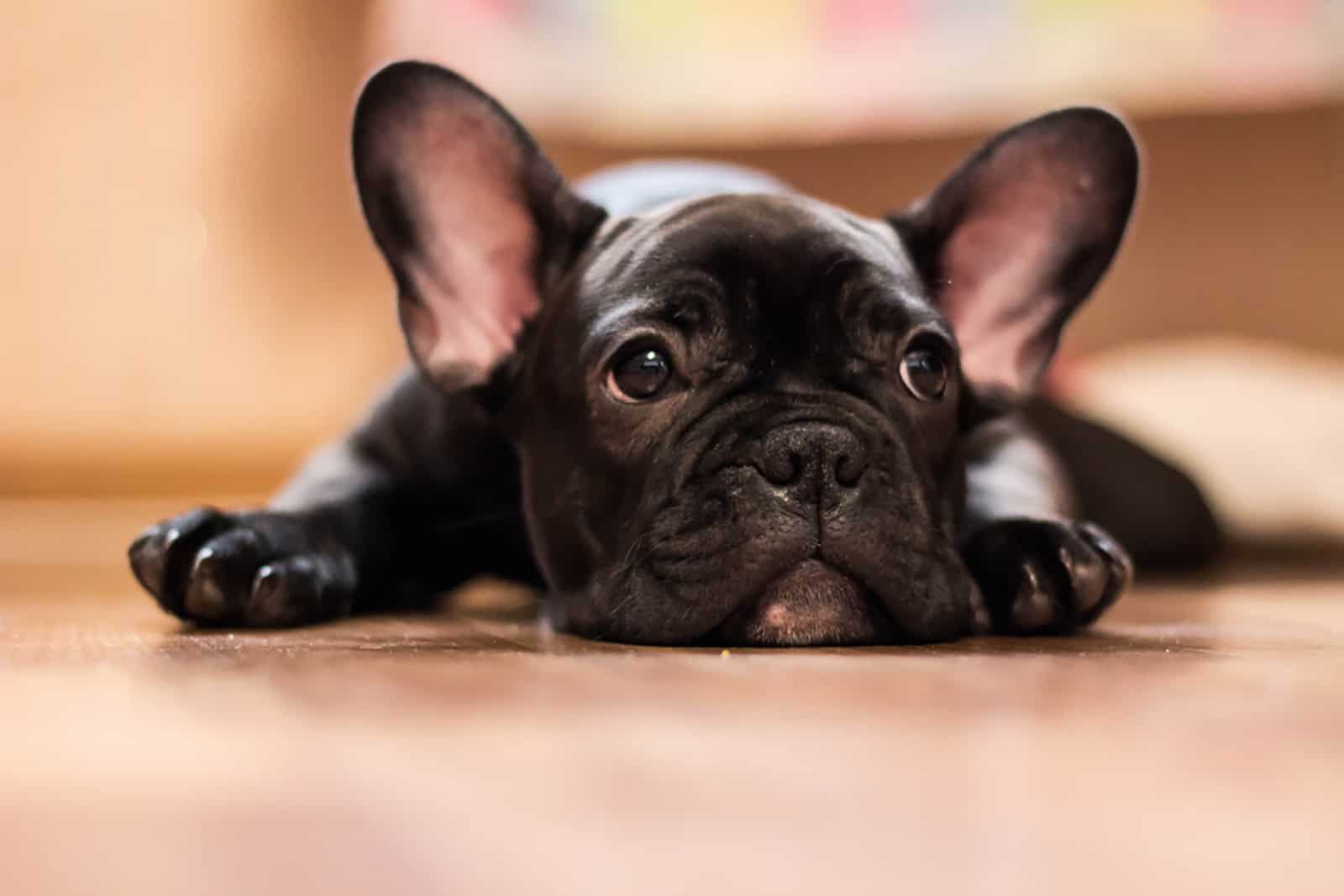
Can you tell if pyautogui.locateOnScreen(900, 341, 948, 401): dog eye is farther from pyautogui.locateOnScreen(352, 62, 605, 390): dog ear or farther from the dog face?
pyautogui.locateOnScreen(352, 62, 605, 390): dog ear

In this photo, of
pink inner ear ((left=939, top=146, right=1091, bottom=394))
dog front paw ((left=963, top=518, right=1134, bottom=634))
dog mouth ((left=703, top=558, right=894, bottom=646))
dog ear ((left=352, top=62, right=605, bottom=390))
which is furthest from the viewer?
pink inner ear ((left=939, top=146, right=1091, bottom=394))

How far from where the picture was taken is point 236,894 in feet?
1.66

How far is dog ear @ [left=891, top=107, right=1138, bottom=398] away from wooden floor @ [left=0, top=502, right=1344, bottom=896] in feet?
1.86

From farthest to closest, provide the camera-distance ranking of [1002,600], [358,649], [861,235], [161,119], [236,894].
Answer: [161,119]
[861,235]
[1002,600]
[358,649]
[236,894]

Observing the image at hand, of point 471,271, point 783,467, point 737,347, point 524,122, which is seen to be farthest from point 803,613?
point 524,122

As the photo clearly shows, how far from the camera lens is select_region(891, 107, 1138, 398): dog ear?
5.19 feet

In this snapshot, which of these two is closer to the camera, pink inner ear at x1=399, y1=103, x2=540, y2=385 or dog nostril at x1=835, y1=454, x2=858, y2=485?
dog nostril at x1=835, y1=454, x2=858, y2=485

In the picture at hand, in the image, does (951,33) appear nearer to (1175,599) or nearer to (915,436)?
(1175,599)

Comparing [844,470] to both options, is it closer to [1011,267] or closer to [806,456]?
[806,456]

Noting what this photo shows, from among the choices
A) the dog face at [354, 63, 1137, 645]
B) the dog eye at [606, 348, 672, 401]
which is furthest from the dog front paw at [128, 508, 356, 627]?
the dog eye at [606, 348, 672, 401]

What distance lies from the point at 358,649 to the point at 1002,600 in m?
0.58

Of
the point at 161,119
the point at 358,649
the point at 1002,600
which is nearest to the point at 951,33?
the point at 161,119

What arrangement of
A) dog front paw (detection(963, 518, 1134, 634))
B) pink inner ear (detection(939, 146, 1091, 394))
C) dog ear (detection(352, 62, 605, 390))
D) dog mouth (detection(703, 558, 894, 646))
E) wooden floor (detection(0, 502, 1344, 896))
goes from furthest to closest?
pink inner ear (detection(939, 146, 1091, 394)), dog ear (detection(352, 62, 605, 390)), dog front paw (detection(963, 518, 1134, 634)), dog mouth (detection(703, 558, 894, 646)), wooden floor (detection(0, 502, 1344, 896))

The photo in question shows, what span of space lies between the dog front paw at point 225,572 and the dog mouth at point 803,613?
0.43m
